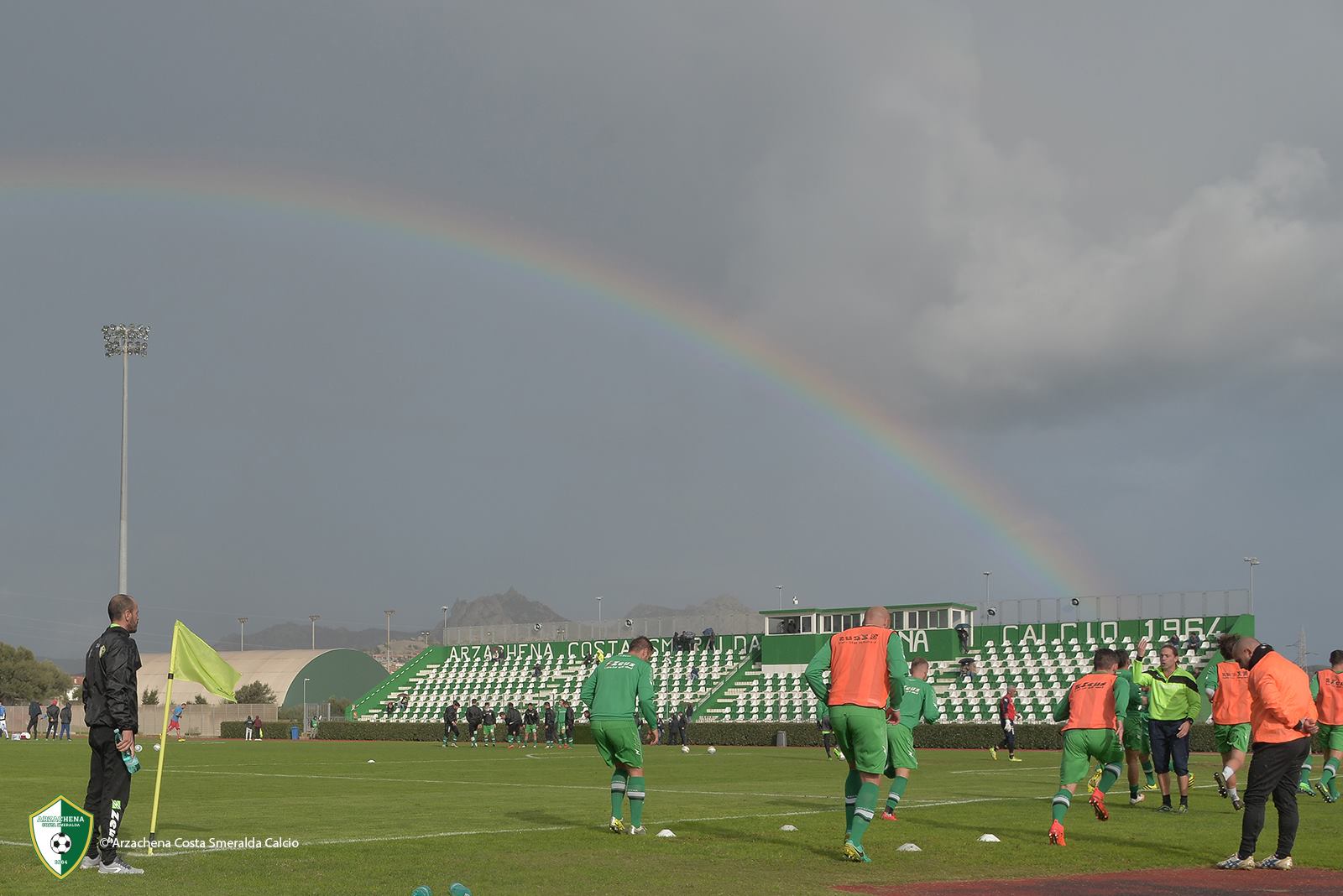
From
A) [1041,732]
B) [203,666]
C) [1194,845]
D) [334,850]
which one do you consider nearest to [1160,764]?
[1194,845]

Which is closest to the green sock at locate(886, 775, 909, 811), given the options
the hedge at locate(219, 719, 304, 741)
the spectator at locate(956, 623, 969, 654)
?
the spectator at locate(956, 623, 969, 654)

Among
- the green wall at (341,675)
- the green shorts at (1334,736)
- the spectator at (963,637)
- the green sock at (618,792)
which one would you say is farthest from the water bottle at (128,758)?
the green wall at (341,675)

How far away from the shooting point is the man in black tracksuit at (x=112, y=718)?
12148mm

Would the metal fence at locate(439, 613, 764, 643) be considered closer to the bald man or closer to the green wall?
the green wall

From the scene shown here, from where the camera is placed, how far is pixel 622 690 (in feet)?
52.2

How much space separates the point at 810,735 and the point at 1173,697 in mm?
37158

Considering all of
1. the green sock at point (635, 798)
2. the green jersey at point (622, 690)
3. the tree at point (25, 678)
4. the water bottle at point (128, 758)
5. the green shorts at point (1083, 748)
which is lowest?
the tree at point (25, 678)

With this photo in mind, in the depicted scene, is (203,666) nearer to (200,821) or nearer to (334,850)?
(334,850)

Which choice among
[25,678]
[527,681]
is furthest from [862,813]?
[25,678]

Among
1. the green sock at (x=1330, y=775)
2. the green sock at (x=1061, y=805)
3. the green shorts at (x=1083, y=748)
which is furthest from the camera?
the green sock at (x=1330, y=775)

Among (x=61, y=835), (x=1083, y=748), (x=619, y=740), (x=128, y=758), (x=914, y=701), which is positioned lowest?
(x=61, y=835)

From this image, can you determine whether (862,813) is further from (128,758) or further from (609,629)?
(609,629)

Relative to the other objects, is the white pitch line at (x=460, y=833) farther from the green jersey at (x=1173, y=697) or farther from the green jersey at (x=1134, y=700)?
the green jersey at (x=1173, y=697)

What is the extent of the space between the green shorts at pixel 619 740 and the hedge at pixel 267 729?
5869cm
